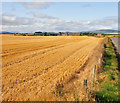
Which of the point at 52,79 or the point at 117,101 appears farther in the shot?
the point at 52,79

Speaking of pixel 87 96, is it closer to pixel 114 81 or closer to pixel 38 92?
pixel 38 92

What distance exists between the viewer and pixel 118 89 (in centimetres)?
872

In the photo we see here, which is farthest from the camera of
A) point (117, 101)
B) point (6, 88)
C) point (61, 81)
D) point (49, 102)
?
point (61, 81)

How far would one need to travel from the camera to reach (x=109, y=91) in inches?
330

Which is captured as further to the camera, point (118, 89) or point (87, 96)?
Answer: point (118, 89)

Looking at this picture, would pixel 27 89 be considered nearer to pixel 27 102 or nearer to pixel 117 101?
pixel 27 102

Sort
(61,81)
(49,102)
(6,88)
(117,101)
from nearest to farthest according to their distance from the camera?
1. (49,102)
2. (117,101)
3. (6,88)
4. (61,81)

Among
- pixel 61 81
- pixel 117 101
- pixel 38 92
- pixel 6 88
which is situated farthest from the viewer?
pixel 61 81

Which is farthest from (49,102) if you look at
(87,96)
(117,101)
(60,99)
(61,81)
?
(117,101)

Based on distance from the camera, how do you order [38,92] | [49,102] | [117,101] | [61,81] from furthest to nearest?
[61,81] → [38,92] → [117,101] → [49,102]

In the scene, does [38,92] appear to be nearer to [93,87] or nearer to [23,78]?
[23,78]

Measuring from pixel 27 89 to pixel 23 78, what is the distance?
6.33 feet

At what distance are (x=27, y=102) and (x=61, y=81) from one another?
3.10 metres

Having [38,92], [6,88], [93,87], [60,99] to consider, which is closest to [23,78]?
[6,88]
